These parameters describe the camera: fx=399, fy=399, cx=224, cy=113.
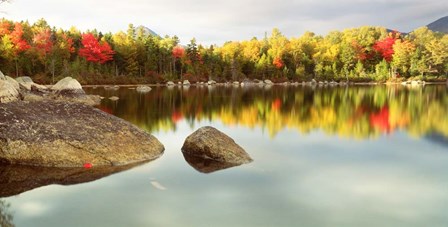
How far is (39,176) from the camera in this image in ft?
31.6

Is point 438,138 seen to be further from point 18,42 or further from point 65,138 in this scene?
point 18,42

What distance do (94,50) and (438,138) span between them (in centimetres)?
5974

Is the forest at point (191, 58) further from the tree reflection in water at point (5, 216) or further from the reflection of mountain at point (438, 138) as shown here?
the tree reflection in water at point (5, 216)

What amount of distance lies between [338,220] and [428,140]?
36.2 feet

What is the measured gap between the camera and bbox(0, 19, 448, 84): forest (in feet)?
197

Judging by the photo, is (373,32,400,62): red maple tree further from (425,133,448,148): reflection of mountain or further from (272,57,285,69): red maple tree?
(425,133,448,148): reflection of mountain

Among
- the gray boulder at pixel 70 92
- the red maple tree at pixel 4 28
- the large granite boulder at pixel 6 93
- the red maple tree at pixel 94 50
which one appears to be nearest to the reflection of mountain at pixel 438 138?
the large granite boulder at pixel 6 93

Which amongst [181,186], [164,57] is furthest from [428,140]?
[164,57]

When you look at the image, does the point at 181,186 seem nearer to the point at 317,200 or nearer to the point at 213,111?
the point at 317,200

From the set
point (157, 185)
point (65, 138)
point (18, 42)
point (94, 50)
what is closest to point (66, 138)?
point (65, 138)

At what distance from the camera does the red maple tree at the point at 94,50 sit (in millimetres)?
66750

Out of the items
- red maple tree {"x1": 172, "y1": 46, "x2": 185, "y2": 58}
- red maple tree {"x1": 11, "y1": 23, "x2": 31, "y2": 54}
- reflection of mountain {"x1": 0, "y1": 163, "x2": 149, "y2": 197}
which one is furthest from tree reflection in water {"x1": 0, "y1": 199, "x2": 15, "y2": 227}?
red maple tree {"x1": 172, "y1": 46, "x2": 185, "y2": 58}

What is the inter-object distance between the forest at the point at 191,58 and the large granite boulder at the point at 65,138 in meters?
47.9

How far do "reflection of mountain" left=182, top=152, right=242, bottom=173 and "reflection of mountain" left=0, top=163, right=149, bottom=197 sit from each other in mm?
1840
